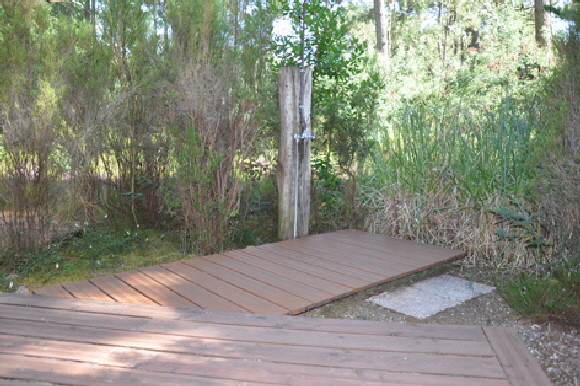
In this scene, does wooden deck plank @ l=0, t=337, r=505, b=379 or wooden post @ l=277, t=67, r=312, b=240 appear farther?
wooden post @ l=277, t=67, r=312, b=240

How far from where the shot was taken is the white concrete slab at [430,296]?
2934 mm

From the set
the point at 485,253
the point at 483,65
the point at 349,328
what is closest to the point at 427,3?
the point at 483,65

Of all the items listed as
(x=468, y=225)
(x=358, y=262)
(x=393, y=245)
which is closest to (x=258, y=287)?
(x=358, y=262)

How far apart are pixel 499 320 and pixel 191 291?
1.82 meters

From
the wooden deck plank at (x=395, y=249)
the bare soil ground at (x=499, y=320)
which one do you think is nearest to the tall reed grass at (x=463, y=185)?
the wooden deck plank at (x=395, y=249)

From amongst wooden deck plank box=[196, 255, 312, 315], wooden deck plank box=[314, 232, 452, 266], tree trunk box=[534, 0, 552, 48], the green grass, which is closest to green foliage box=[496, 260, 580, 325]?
Answer: wooden deck plank box=[314, 232, 452, 266]

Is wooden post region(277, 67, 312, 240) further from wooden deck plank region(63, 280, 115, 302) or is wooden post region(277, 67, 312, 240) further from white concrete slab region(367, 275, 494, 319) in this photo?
wooden deck plank region(63, 280, 115, 302)

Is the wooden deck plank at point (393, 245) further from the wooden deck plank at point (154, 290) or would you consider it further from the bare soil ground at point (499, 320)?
the wooden deck plank at point (154, 290)

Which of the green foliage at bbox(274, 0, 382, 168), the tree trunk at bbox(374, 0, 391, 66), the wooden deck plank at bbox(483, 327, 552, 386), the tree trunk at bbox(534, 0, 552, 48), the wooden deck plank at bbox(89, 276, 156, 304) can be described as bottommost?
the wooden deck plank at bbox(483, 327, 552, 386)

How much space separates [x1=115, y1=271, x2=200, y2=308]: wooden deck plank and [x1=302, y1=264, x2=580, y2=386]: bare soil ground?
72cm

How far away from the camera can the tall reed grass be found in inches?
151

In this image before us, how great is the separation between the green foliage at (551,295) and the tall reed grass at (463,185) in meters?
0.39

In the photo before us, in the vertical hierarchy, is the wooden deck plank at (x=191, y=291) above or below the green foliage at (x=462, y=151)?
below

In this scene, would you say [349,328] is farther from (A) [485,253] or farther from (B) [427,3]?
(B) [427,3]
